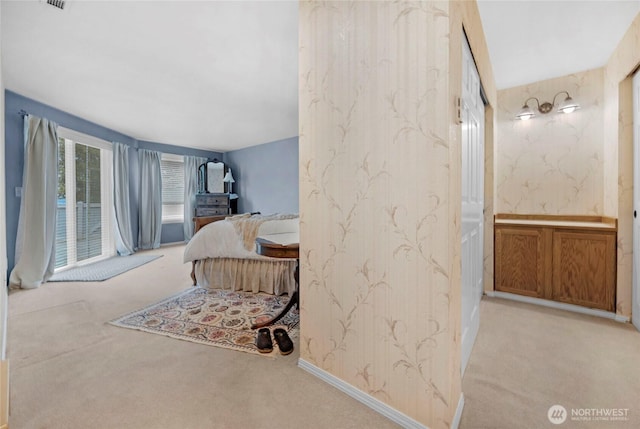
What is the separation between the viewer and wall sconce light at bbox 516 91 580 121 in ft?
9.15

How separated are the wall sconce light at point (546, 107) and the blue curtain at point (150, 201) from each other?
6.24 meters

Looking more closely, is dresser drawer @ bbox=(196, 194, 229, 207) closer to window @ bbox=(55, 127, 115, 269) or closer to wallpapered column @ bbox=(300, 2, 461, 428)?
window @ bbox=(55, 127, 115, 269)

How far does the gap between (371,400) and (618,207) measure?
104 inches

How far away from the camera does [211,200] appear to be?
21.1 ft

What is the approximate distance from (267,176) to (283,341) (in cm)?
492

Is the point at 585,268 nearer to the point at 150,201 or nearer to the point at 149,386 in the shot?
the point at 149,386

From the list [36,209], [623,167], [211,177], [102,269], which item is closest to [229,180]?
[211,177]

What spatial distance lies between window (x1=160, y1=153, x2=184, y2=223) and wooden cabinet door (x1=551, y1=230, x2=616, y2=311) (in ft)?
22.0

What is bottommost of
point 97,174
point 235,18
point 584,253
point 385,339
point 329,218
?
point 385,339

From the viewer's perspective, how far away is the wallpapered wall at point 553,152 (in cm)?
278

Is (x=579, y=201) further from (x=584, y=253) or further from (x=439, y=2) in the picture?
(x=439, y=2)

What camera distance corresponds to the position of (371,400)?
1339 mm

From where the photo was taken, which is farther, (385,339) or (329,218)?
(329,218)

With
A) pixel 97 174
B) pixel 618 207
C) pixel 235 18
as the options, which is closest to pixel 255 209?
pixel 97 174
